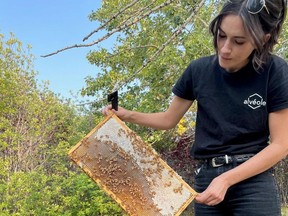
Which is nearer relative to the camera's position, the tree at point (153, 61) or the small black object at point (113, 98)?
the small black object at point (113, 98)

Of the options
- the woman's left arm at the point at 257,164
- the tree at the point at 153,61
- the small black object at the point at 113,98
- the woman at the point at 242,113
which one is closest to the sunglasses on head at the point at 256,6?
the woman at the point at 242,113

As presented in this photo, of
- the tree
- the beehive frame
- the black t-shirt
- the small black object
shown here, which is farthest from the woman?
the tree

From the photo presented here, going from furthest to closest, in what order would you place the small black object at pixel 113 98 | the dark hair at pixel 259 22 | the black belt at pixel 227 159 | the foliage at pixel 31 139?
the foliage at pixel 31 139 → the small black object at pixel 113 98 → the black belt at pixel 227 159 → the dark hair at pixel 259 22

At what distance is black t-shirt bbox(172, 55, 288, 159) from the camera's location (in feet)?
5.14

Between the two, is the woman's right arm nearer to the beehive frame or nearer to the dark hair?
the beehive frame

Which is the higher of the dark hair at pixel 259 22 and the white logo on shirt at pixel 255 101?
the dark hair at pixel 259 22

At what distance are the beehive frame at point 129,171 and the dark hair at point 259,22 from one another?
0.52 m

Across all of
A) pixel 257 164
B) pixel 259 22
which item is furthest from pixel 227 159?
pixel 259 22

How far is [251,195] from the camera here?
157 centimetres

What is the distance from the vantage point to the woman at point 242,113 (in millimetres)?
1496

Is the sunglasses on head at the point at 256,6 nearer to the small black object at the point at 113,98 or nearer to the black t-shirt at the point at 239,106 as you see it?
the black t-shirt at the point at 239,106

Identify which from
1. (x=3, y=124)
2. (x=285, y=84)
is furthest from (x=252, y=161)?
(x=3, y=124)

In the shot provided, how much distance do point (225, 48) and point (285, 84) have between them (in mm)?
263

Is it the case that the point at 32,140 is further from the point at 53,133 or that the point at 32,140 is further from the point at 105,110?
the point at 105,110
